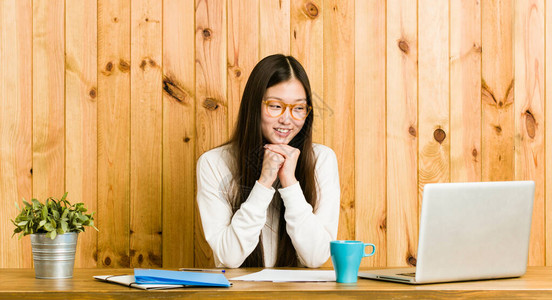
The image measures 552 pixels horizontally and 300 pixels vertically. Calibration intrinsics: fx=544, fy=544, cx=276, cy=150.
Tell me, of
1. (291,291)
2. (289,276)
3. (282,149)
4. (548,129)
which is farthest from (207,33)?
(548,129)

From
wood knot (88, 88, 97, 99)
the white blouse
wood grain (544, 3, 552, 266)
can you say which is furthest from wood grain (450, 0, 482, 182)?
wood knot (88, 88, 97, 99)

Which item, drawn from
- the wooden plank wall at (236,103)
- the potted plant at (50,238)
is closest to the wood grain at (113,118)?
the wooden plank wall at (236,103)

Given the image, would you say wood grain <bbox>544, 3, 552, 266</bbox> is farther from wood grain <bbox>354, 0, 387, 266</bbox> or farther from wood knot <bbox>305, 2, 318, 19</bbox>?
wood knot <bbox>305, 2, 318, 19</bbox>

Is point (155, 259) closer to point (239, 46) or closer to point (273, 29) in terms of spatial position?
point (239, 46)

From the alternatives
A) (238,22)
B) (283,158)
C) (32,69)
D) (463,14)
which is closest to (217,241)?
(283,158)

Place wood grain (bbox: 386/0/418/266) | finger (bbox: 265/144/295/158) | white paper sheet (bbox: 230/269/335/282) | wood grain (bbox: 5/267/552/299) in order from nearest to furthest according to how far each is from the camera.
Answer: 1. wood grain (bbox: 5/267/552/299)
2. white paper sheet (bbox: 230/269/335/282)
3. finger (bbox: 265/144/295/158)
4. wood grain (bbox: 386/0/418/266)

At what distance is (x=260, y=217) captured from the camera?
1.71 meters

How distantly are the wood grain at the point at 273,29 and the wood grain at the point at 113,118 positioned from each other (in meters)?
0.55

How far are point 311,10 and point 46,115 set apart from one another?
1.14 m

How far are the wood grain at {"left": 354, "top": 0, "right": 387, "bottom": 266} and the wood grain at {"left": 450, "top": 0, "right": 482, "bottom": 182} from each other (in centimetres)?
30

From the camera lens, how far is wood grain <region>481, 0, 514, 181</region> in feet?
7.47

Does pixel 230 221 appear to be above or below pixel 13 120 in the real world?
below

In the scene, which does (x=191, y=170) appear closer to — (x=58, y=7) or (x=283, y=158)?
(x=283, y=158)

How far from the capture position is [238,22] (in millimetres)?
2203
